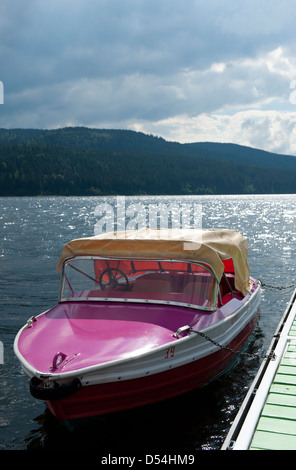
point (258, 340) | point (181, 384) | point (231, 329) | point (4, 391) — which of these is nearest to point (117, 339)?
point (181, 384)

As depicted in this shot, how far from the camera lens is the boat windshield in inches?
365

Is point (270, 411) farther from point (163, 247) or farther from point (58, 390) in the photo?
point (163, 247)

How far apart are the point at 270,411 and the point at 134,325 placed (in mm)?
2821

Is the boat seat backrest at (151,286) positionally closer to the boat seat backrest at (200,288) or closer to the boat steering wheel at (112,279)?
the boat steering wheel at (112,279)

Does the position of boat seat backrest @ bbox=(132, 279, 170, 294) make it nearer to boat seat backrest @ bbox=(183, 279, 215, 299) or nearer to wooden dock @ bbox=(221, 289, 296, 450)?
boat seat backrest @ bbox=(183, 279, 215, 299)

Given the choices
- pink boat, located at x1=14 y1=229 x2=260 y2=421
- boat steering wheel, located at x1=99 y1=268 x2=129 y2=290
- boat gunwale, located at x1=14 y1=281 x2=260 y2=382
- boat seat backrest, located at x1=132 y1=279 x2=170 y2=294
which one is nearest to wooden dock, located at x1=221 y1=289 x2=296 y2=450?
boat gunwale, located at x1=14 y1=281 x2=260 y2=382

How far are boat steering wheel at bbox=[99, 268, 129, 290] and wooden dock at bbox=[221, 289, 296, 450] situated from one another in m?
3.43

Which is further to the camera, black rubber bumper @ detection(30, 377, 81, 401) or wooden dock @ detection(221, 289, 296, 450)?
black rubber bumper @ detection(30, 377, 81, 401)

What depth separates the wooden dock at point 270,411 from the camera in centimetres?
602

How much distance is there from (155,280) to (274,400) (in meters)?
3.54

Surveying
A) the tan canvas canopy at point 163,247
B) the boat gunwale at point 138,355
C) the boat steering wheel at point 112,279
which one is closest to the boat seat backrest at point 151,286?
the boat steering wheel at point 112,279
